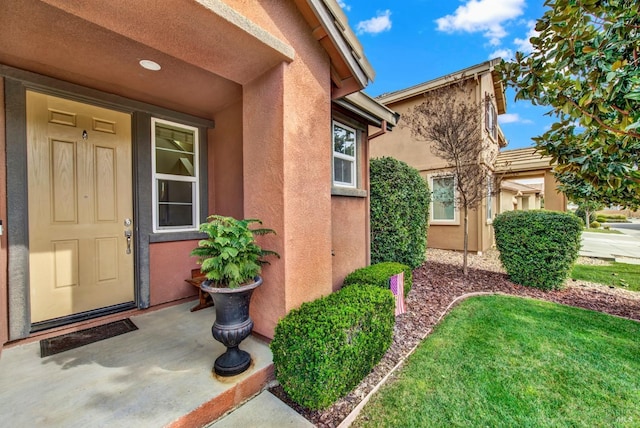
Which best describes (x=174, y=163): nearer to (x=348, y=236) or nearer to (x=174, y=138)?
(x=174, y=138)

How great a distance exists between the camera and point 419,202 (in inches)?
266

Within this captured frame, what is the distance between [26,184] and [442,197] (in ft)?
35.4

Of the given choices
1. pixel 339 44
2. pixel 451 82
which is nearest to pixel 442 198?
pixel 451 82

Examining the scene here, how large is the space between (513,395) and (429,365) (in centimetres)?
80

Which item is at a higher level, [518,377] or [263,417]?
[263,417]

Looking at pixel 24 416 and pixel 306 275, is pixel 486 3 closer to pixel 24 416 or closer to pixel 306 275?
pixel 306 275

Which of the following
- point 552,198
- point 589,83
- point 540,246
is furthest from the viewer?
point 552,198

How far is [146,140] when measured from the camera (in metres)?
3.86

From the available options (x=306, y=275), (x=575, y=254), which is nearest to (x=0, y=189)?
(x=306, y=275)

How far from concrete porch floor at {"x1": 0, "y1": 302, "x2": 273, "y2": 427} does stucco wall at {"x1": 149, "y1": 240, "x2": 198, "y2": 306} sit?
2.81 feet

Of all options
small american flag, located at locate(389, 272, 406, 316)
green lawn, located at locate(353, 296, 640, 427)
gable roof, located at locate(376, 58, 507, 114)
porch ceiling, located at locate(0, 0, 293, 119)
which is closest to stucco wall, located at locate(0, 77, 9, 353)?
porch ceiling, located at locate(0, 0, 293, 119)

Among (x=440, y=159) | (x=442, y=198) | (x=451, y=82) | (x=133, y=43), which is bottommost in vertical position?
(x=442, y=198)

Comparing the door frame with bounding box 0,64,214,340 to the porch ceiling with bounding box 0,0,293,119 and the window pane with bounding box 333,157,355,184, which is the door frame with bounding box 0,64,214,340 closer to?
the porch ceiling with bounding box 0,0,293,119

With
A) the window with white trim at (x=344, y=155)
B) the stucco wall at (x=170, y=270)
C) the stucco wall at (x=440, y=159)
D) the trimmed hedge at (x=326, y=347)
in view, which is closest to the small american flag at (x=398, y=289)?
the trimmed hedge at (x=326, y=347)
